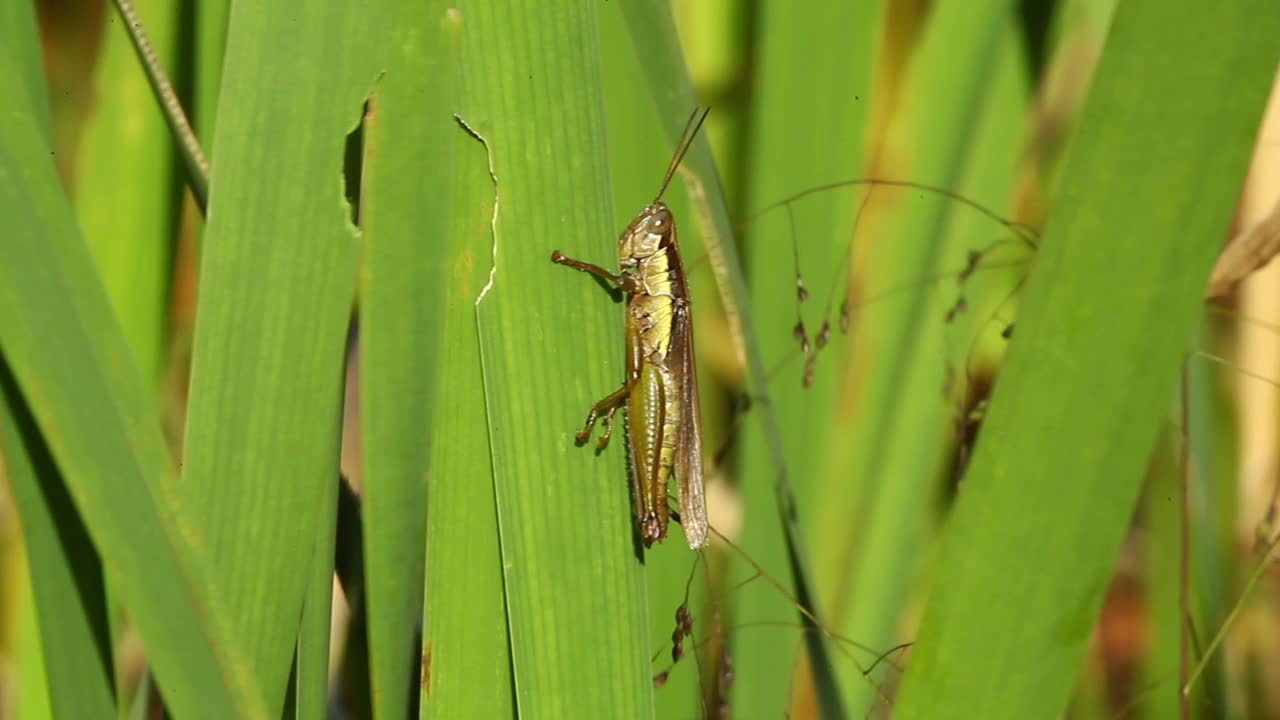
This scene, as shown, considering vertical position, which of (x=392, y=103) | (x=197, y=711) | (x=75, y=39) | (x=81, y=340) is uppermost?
(x=75, y=39)

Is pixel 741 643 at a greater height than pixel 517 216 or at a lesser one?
lesser

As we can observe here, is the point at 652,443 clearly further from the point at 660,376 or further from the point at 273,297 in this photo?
the point at 273,297

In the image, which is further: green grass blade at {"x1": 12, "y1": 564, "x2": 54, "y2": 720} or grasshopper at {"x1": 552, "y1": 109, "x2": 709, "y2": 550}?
green grass blade at {"x1": 12, "y1": 564, "x2": 54, "y2": 720}

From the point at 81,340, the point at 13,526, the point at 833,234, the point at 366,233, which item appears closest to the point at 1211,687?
the point at 833,234

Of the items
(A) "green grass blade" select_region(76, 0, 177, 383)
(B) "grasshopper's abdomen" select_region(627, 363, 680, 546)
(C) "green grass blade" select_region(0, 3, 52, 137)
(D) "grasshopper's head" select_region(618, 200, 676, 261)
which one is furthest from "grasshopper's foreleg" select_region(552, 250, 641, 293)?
(A) "green grass blade" select_region(76, 0, 177, 383)

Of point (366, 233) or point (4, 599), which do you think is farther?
point (4, 599)

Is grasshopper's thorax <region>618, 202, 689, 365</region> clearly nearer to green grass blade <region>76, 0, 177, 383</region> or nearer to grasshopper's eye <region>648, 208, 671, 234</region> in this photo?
grasshopper's eye <region>648, 208, 671, 234</region>

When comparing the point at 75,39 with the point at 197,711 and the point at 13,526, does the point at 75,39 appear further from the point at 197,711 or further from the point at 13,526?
the point at 197,711
